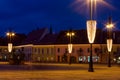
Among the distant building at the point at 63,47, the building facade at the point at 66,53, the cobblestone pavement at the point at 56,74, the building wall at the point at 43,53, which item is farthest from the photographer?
the building wall at the point at 43,53

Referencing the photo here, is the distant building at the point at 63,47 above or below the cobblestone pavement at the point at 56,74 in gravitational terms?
above

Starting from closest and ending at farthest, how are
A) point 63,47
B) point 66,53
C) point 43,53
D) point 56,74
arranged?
1. point 56,74
2. point 66,53
3. point 63,47
4. point 43,53

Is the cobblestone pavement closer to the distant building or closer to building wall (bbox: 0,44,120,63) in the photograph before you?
building wall (bbox: 0,44,120,63)

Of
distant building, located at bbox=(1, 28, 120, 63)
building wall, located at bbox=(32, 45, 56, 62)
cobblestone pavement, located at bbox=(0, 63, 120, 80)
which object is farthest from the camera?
building wall, located at bbox=(32, 45, 56, 62)

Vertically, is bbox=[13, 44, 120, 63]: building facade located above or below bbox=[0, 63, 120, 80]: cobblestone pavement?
above

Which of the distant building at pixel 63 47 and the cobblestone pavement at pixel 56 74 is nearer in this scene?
the cobblestone pavement at pixel 56 74

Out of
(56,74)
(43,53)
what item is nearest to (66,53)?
(43,53)

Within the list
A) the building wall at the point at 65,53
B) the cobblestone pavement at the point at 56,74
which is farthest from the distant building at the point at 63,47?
the cobblestone pavement at the point at 56,74

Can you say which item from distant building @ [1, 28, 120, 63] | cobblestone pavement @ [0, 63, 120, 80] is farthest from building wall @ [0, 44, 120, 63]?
cobblestone pavement @ [0, 63, 120, 80]

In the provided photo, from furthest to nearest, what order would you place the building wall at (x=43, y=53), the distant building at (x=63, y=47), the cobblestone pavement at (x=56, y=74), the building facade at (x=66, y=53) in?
the building wall at (x=43, y=53) < the distant building at (x=63, y=47) < the building facade at (x=66, y=53) < the cobblestone pavement at (x=56, y=74)

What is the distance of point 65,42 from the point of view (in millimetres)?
128750

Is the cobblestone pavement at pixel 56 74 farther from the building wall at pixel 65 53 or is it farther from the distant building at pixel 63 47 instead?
the distant building at pixel 63 47

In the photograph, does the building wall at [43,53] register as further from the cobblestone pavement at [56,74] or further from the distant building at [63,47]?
the cobblestone pavement at [56,74]

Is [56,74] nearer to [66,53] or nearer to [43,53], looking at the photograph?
[66,53]
